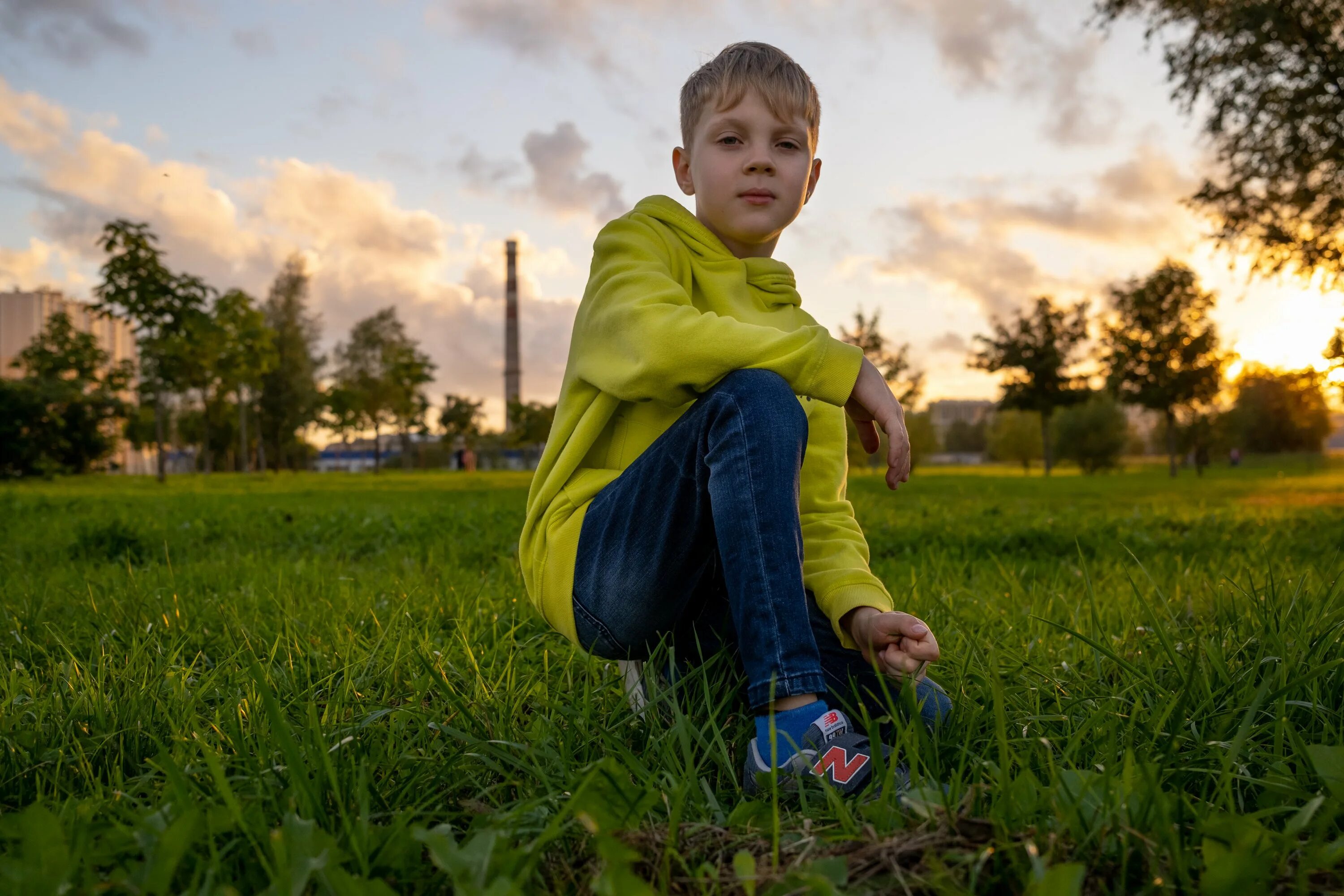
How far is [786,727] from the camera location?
158 centimetres

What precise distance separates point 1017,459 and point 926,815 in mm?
83255

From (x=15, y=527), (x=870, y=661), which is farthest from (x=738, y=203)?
(x=15, y=527)

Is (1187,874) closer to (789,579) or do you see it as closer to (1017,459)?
(789,579)

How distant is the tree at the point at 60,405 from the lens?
24.9 meters

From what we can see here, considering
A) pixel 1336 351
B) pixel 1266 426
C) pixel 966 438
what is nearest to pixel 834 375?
pixel 1336 351

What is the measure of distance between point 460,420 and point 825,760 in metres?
58.1

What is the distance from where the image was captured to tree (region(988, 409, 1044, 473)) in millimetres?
70562

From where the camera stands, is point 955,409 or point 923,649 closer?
point 923,649

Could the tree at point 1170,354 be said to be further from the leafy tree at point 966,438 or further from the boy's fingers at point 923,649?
the leafy tree at point 966,438

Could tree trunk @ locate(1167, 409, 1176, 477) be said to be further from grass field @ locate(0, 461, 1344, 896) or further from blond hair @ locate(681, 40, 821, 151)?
blond hair @ locate(681, 40, 821, 151)

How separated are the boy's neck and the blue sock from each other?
3.90 feet

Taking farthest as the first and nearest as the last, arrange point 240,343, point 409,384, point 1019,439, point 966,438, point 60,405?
1. point 966,438
2. point 1019,439
3. point 409,384
4. point 240,343
5. point 60,405

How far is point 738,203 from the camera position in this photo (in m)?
2.16

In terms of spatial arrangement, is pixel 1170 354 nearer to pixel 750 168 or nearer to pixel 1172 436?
pixel 1172 436
